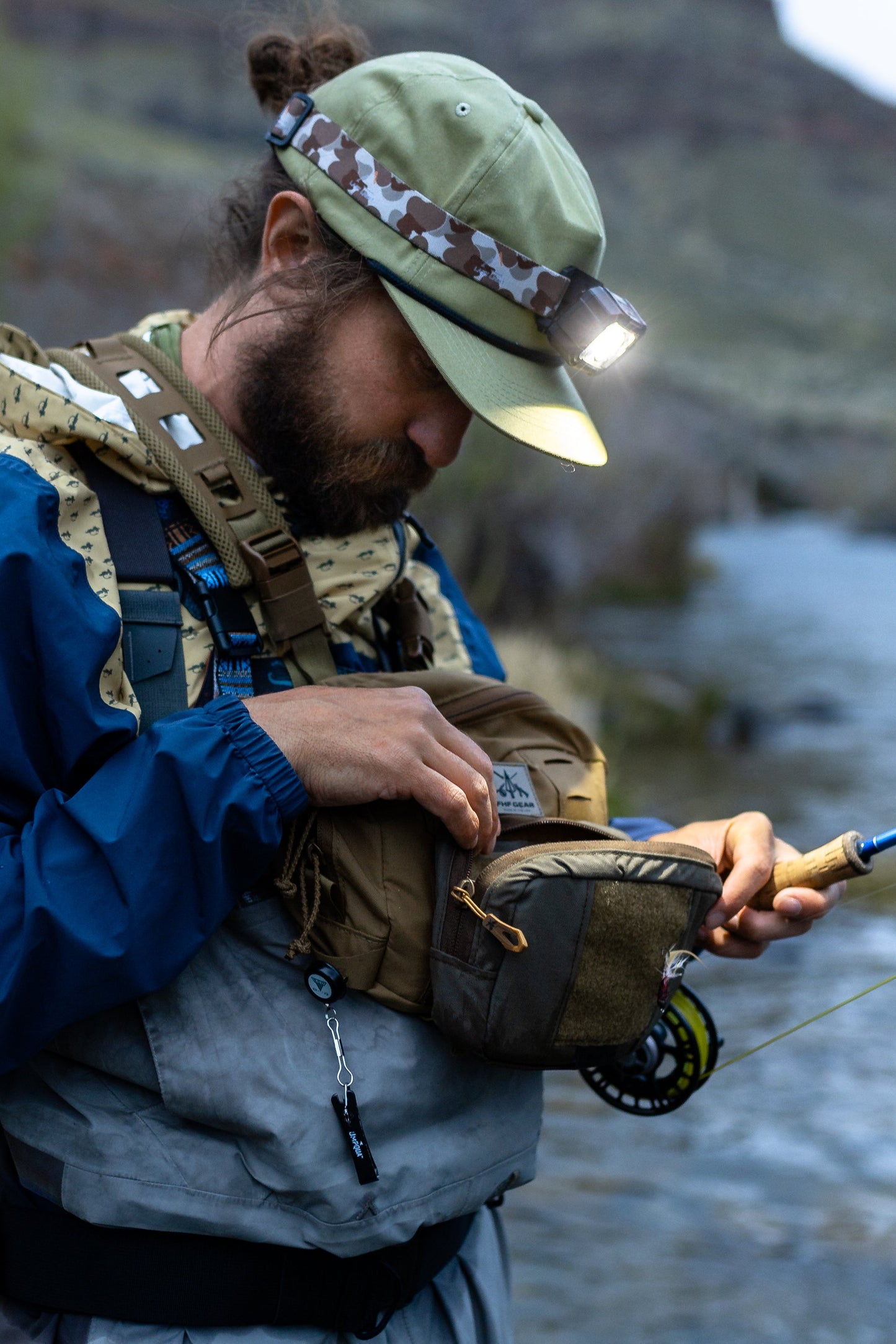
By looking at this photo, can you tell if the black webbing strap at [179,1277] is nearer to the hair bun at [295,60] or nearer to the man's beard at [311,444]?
the man's beard at [311,444]

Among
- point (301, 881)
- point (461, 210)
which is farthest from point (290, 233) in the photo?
point (301, 881)

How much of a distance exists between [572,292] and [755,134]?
484 feet

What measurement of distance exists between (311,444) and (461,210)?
1.23ft

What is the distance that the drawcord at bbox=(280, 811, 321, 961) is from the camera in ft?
5.23


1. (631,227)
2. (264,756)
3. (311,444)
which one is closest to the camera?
(264,756)

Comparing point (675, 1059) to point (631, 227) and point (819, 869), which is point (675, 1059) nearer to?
point (819, 869)

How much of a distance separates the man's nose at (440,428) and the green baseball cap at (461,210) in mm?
113

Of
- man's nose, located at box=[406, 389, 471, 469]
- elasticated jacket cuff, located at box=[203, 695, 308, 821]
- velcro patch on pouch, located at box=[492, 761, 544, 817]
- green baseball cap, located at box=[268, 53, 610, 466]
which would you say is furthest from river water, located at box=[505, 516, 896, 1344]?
elasticated jacket cuff, located at box=[203, 695, 308, 821]

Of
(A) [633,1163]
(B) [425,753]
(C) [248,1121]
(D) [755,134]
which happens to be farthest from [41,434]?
(D) [755,134]

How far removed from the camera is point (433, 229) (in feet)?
5.82

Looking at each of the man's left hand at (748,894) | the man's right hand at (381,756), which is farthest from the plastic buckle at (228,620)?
the man's left hand at (748,894)

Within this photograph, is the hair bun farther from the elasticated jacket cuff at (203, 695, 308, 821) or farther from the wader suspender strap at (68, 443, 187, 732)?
the elasticated jacket cuff at (203, 695, 308, 821)

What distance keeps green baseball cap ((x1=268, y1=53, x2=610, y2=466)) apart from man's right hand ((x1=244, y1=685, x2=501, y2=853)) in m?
0.43

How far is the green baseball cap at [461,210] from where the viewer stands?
1.78 m
